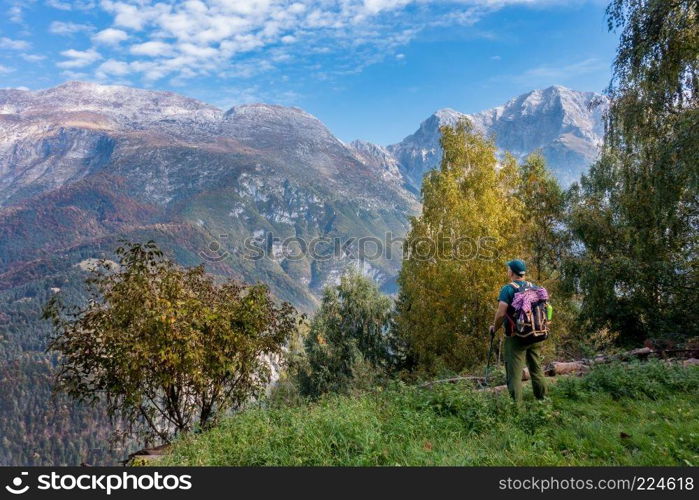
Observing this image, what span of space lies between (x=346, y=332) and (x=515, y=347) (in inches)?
939

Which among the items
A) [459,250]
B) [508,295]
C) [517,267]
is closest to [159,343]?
[508,295]

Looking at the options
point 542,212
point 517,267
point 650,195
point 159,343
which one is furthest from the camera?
point 542,212

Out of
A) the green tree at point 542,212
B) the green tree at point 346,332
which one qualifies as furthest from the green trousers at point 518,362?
the green tree at point 346,332

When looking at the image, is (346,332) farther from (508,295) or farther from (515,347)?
(508,295)

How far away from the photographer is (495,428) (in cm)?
729

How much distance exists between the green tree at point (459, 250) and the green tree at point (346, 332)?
27.7ft

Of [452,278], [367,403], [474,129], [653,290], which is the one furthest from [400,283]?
[367,403]

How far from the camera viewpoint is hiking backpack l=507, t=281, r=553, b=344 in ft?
26.2

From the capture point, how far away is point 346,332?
31.6 m

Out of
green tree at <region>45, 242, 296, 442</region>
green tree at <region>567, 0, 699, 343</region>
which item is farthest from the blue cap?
green tree at <region>45, 242, 296, 442</region>

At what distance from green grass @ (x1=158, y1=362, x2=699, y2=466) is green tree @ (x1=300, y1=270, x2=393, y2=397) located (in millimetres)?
19198
